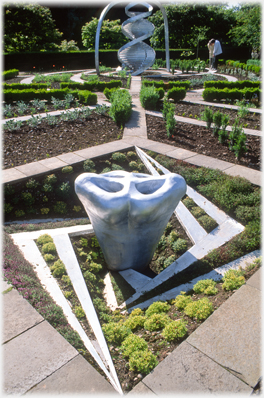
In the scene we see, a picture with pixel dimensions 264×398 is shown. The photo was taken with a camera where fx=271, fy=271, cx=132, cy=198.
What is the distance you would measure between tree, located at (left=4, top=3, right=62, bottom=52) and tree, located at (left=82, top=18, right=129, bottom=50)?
381 cm

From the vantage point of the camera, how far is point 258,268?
4.35m

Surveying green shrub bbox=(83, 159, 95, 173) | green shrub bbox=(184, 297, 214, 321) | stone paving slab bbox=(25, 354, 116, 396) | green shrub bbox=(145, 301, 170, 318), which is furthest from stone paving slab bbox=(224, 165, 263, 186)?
stone paving slab bbox=(25, 354, 116, 396)

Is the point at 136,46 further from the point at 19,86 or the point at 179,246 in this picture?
the point at 179,246

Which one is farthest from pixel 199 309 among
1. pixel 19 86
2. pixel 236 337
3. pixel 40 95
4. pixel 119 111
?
pixel 19 86

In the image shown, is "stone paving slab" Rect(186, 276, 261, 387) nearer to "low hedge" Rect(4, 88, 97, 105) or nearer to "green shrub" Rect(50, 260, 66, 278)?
"green shrub" Rect(50, 260, 66, 278)

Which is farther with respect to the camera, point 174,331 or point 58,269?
point 58,269

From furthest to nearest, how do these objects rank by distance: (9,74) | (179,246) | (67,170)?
(9,74) → (67,170) → (179,246)

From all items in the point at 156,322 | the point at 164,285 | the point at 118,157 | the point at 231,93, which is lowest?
the point at 164,285

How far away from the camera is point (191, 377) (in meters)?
2.70

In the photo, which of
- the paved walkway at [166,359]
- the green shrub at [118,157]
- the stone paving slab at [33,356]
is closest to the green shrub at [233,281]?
the paved walkway at [166,359]

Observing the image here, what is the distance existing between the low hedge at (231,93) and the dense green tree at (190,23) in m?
25.0

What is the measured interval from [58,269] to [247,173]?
561cm

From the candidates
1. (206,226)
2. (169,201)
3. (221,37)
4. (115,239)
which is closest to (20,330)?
(115,239)

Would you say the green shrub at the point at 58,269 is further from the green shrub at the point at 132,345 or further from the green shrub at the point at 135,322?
the green shrub at the point at 132,345
